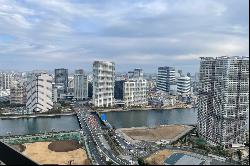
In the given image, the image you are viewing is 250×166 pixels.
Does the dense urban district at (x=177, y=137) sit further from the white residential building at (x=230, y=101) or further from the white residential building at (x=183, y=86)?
the white residential building at (x=183, y=86)

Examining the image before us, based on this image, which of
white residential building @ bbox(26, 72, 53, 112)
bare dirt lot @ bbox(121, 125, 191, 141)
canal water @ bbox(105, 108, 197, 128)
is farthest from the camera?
white residential building @ bbox(26, 72, 53, 112)

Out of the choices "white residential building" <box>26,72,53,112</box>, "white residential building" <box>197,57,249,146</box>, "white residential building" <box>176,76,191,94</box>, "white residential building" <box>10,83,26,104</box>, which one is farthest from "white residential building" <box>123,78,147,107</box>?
"white residential building" <box>197,57,249,146</box>

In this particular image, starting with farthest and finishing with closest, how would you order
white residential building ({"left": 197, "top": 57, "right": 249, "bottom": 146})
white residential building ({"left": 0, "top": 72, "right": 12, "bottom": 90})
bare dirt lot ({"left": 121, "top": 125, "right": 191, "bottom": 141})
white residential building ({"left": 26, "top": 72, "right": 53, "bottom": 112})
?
1. white residential building ({"left": 0, "top": 72, "right": 12, "bottom": 90})
2. white residential building ({"left": 26, "top": 72, "right": 53, "bottom": 112})
3. bare dirt lot ({"left": 121, "top": 125, "right": 191, "bottom": 141})
4. white residential building ({"left": 197, "top": 57, "right": 249, "bottom": 146})

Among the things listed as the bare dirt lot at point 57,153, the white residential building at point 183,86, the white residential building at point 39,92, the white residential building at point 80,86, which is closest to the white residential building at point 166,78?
the white residential building at point 183,86

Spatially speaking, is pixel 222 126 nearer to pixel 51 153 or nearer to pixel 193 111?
pixel 51 153

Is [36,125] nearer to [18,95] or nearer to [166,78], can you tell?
[18,95]

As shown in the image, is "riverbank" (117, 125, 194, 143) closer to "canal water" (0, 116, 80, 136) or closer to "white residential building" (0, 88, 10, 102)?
"canal water" (0, 116, 80, 136)

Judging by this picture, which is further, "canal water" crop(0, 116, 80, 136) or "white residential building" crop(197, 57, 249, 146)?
"canal water" crop(0, 116, 80, 136)

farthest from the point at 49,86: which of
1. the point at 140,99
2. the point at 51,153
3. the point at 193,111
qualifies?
the point at 51,153
